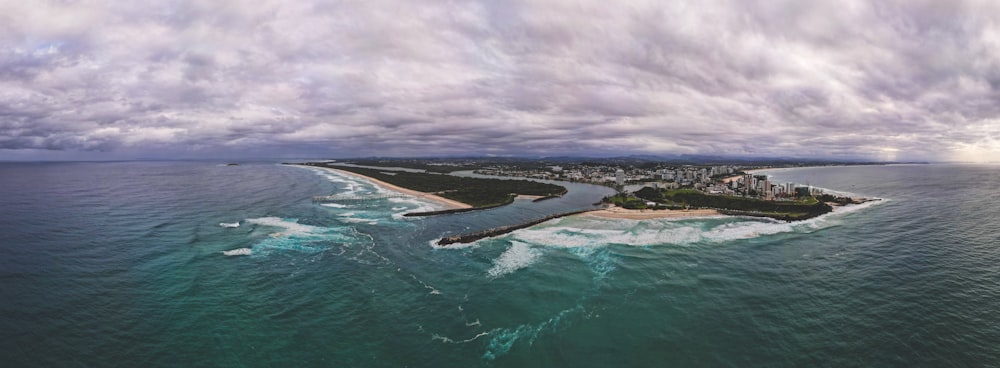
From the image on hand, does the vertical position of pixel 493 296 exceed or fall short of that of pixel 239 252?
it falls short

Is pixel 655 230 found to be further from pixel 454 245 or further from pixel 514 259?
pixel 454 245

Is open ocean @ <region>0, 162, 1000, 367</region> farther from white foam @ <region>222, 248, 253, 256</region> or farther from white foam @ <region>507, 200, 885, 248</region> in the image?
white foam @ <region>507, 200, 885, 248</region>

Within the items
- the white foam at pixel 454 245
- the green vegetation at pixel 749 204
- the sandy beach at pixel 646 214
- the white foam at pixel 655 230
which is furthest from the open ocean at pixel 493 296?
the green vegetation at pixel 749 204

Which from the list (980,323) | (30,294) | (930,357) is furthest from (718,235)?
(30,294)

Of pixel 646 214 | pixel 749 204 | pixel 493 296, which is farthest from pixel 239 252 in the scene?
pixel 749 204

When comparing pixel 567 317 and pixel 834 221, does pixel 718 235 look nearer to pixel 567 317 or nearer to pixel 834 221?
pixel 834 221

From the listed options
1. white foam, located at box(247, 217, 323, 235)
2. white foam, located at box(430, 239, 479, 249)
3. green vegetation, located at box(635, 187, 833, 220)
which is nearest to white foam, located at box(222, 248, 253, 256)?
white foam, located at box(247, 217, 323, 235)
